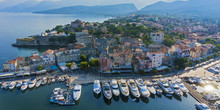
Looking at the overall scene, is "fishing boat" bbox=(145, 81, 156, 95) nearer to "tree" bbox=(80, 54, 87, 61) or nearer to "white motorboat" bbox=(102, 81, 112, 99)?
"white motorboat" bbox=(102, 81, 112, 99)

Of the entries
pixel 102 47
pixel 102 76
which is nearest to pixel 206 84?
pixel 102 76

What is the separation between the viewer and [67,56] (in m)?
43.4

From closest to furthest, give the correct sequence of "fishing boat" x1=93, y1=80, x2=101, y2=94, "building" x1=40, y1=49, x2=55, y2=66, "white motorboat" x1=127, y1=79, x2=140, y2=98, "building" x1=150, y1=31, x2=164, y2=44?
"white motorboat" x1=127, y1=79, x2=140, y2=98, "fishing boat" x1=93, y1=80, x2=101, y2=94, "building" x1=40, y1=49, x2=55, y2=66, "building" x1=150, y1=31, x2=164, y2=44

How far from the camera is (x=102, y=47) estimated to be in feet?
163

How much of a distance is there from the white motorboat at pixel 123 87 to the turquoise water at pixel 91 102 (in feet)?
4.26

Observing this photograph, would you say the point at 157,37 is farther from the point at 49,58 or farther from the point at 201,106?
the point at 49,58

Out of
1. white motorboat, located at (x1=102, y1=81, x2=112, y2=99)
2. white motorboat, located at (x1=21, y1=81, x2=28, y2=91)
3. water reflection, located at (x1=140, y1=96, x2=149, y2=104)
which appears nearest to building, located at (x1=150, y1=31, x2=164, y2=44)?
water reflection, located at (x1=140, y1=96, x2=149, y2=104)

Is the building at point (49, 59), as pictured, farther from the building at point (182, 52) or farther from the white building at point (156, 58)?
the building at point (182, 52)

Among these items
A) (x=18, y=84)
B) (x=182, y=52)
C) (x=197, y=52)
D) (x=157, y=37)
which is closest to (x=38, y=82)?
(x=18, y=84)

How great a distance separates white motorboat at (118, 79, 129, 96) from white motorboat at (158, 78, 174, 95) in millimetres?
8068

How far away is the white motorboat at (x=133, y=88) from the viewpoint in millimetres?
28391

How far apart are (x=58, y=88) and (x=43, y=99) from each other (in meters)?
3.51

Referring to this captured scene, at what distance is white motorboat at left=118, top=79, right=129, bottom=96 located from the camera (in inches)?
1134

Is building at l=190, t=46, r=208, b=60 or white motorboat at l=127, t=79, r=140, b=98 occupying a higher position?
building at l=190, t=46, r=208, b=60
